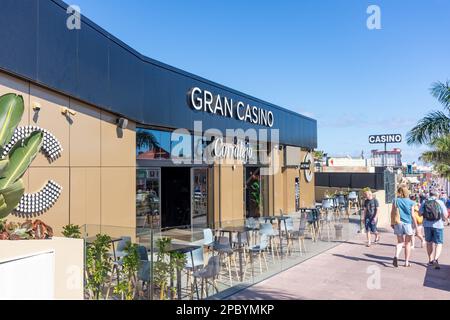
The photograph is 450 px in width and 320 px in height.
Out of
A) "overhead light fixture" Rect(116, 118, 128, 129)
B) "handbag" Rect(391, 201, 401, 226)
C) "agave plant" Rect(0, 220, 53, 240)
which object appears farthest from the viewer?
"overhead light fixture" Rect(116, 118, 128, 129)

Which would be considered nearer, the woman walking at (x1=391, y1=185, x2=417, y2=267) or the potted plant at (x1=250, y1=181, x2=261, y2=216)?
the woman walking at (x1=391, y1=185, x2=417, y2=267)

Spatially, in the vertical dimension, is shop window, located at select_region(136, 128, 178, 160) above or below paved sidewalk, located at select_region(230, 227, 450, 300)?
above

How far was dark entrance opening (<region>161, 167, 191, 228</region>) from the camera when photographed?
1375 centimetres

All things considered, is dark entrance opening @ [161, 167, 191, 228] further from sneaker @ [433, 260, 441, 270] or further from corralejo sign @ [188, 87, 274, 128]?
sneaker @ [433, 260, 441, 270]

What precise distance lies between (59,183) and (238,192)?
29.9 feet

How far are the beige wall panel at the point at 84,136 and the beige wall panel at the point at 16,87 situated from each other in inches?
48.0

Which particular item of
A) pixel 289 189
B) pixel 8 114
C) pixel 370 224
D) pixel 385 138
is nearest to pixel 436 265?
pixel 370 224

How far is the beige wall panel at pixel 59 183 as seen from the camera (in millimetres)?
7316

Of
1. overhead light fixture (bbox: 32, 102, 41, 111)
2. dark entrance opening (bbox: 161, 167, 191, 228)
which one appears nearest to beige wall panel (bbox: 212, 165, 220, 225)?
dark entrance opening (bbox: 161, 167, 191, 228)

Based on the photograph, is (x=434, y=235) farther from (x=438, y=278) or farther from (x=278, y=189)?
(x=278, y=189)

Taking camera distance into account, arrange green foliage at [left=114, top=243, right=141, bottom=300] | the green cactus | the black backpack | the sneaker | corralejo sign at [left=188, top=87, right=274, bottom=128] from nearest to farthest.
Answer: the green cactus < green foliage at [left=114, top=243, right=141, bottom=300] < the sneaker < the black backpack < corralejo sign at [left=188, top=87, right=274, bottom=128]

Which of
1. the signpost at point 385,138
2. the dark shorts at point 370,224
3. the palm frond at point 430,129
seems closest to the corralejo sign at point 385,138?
the signpost at point 385,138

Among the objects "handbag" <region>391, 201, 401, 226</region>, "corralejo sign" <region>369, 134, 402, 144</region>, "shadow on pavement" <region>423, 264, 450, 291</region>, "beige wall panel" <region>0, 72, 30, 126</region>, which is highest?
"corralejo sign" <region>369, 134, 402, 144</region>

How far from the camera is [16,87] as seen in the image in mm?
6973
